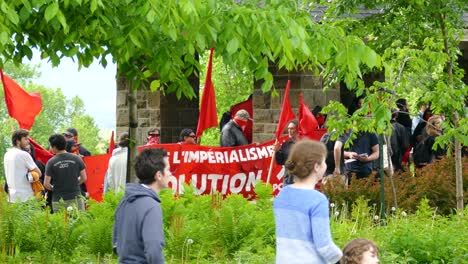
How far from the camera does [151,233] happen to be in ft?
27.3

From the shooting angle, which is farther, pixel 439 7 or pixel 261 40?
pixel 439 7

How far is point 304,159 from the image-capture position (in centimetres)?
812

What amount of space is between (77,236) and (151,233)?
13.7ft

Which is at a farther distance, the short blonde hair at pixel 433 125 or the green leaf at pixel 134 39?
the short blonde hair at pixel 433 125

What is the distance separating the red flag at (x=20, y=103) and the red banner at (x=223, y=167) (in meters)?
2.43

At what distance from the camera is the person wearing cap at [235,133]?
20.4 meters

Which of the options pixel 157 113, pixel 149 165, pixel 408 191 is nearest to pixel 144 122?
pixel 157 113

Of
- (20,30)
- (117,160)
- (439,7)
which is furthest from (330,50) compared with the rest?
(117,160)

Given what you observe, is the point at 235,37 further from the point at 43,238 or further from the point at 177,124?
the point at 177,124

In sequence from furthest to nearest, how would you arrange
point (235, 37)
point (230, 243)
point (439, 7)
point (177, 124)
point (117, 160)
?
point (177, 124)
point (117, 160)
point (439, 7)
point (230, 243)
point (235, 37)

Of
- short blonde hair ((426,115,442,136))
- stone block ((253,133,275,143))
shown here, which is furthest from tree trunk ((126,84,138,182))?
stone block ((253,133,275,143))

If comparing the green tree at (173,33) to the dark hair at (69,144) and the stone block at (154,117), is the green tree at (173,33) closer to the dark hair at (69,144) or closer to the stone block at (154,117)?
the dark hair at (69,144)

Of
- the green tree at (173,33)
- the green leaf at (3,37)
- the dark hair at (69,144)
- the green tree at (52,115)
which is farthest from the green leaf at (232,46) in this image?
the green tree at (52,115)

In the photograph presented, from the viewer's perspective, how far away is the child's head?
8438 mm
